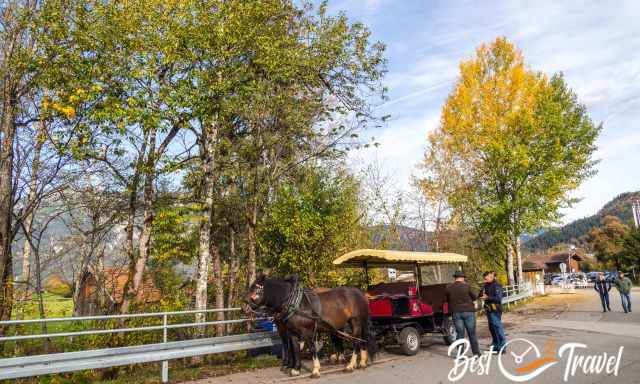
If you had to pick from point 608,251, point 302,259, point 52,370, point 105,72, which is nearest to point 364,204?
point 302,259

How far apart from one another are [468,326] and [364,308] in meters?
2.41

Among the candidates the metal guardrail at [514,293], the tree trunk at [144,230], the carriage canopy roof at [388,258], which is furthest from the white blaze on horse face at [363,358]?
the metal guardrail at [514,293]

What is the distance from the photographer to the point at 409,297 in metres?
11.2

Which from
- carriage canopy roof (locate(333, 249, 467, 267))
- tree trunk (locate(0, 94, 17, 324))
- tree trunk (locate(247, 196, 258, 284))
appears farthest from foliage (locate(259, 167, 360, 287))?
tree trunk (locate(0, 94, 17, 324))

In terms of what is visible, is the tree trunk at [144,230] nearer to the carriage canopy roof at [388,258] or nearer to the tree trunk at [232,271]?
the tree trunk at [232,271]

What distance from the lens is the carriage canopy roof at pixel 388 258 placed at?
11094 mm

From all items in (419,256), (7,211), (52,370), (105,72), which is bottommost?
(52,370)

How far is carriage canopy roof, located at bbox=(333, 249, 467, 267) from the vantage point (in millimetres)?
11094

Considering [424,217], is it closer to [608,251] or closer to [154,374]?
[154,374]

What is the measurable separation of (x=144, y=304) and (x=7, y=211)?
4218 mm

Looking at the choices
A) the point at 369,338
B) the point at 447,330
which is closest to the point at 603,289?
the point at 447,330

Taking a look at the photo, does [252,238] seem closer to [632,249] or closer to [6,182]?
[6,182]

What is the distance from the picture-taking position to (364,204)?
22672mm

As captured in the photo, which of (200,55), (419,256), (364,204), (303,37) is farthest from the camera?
(364,204)
